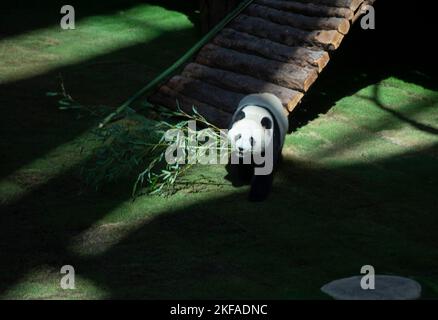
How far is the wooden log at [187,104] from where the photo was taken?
248 inches

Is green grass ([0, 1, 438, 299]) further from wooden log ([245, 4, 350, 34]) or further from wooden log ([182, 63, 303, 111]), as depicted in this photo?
wooden log ([245, 4, 350, 34])

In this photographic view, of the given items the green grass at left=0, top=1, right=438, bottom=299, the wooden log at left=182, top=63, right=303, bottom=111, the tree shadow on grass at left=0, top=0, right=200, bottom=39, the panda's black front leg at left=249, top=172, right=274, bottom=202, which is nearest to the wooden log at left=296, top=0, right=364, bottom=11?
the wooden log at left=182, top=63, right=303, bottom=111

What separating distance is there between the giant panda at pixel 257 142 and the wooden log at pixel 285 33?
847mm

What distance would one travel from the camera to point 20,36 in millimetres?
8594

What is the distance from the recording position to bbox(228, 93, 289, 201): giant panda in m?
5.25

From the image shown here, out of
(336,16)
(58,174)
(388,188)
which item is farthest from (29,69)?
(388,188)

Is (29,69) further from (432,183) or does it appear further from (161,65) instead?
(432,183)

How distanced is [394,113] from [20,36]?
12.5ft

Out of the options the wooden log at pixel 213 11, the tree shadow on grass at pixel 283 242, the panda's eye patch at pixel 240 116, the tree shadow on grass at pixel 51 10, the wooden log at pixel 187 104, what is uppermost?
the tree shadow on grass at pixel 51 10

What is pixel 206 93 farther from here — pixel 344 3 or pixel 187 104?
pixel 344 3

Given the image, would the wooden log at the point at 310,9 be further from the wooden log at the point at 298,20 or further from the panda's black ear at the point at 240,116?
the panda's black ear at the point at 240,116

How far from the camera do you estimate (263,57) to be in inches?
260

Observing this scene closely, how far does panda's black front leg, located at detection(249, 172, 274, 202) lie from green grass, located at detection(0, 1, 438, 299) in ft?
0.23

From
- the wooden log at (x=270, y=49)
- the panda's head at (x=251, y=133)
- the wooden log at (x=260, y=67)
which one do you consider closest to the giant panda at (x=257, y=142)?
the panda's head at (x=251, y=133)
